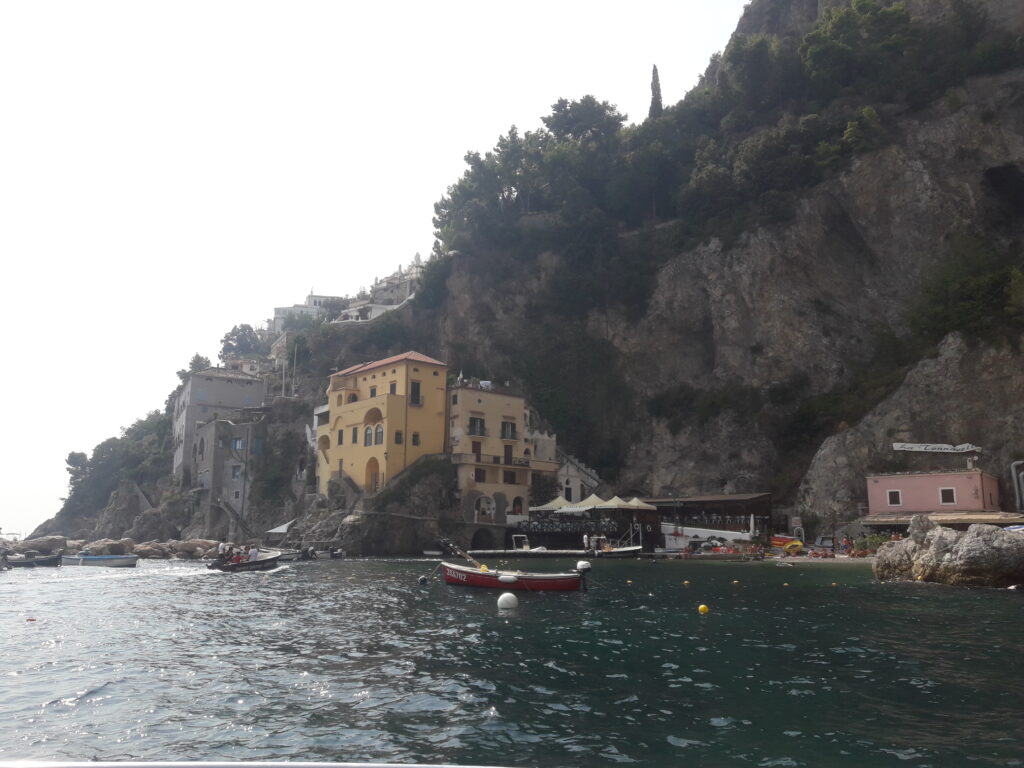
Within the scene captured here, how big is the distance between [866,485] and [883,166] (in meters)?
27.4

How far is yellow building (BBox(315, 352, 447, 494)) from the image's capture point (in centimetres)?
6184

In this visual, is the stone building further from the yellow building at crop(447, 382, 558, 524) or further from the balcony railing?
the balcony railing

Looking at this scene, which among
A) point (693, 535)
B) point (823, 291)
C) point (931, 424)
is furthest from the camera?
point (823, 291)

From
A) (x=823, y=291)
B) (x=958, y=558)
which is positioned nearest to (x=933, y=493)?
(x=958, y=558)

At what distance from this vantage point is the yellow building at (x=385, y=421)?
61.8m

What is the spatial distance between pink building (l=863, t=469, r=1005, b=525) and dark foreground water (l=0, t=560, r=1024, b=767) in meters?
19.1

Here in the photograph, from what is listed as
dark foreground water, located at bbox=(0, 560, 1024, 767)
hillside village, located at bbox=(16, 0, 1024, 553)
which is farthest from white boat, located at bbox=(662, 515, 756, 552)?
dark foreground water, located at bbox=(0, 560, 1024, 767)

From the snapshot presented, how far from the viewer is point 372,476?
62719 mm

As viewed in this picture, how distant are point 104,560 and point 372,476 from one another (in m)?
20.0

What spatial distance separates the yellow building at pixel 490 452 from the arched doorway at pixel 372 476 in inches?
245

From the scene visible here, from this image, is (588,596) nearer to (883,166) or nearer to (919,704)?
(919,704)

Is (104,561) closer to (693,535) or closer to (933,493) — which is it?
(693,535)

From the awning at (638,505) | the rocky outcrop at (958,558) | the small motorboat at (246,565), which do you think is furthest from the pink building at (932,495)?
the small motorboat at (246,565)

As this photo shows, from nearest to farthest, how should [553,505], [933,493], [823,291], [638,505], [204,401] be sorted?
1. [933,493]
2. [638,505]
3. [553,505]
4. [823,291]
5. [204,401]
